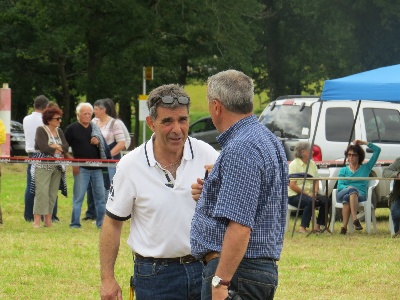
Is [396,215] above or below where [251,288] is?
below

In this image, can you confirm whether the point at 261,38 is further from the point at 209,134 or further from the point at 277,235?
the point at 277,235

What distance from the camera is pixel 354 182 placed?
14680mm

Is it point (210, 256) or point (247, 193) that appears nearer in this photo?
point (247, 193)

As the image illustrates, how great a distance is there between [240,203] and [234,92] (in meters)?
0.47

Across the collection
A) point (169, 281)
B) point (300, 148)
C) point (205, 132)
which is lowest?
point (205, 132)

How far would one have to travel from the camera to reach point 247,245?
429 centimetres

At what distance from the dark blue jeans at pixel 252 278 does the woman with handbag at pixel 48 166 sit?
955 centimetres

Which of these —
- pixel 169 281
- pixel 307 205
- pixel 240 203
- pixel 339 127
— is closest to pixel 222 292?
pixel 240 203

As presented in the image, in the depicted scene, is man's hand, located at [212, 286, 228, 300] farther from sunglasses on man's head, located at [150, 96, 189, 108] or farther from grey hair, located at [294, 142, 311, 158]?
grey hair, located at [294, 142, 311, 158]

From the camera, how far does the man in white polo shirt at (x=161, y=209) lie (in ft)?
16.4

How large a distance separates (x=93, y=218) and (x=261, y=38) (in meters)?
27.7

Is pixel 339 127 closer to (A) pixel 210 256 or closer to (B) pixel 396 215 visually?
(B) pixel 396 215

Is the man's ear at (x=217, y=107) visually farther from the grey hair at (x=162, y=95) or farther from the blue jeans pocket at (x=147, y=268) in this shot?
the blue jeans pocket at (x=147, y=268)

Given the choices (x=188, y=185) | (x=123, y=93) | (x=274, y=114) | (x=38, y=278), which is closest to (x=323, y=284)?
(x=38, y=278)
